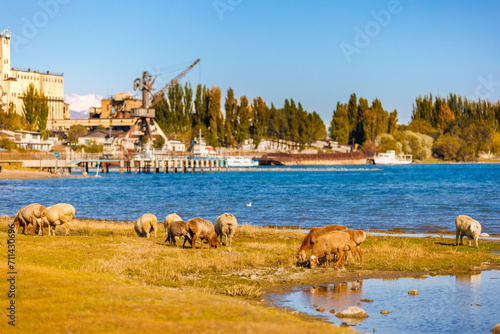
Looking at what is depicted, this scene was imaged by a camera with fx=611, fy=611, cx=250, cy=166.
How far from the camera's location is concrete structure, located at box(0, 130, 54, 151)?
469 ft

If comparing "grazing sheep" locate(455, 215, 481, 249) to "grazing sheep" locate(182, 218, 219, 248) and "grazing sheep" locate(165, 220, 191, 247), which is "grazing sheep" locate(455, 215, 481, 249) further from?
"grazing sheep" locate(165, 220, 191, 247)

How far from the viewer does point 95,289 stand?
14266 millimetres

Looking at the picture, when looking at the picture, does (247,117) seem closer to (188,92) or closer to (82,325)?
(188,92)

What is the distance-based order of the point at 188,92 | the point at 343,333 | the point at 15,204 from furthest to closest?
1. the point at 188,92
2. the point at 15,204
3. the point at 343,333

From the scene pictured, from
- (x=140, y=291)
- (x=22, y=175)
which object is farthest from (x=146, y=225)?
(x=22, y=175)

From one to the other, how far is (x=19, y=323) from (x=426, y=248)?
18060mm

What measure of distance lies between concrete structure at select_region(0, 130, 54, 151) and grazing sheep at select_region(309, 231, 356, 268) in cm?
13121

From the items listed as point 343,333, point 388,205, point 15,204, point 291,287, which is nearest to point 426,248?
point 291,287

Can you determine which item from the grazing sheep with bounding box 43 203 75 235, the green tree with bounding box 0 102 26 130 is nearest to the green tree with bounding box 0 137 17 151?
the green tree with bounding box 0 102 26 130

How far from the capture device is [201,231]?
24.0 meters

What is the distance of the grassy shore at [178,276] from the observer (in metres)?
11.8

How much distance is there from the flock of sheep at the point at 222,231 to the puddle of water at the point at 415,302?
2.13 metres

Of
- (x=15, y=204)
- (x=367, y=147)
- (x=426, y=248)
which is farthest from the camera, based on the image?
(x=367, y=147)

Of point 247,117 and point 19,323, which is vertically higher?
point 247,117
